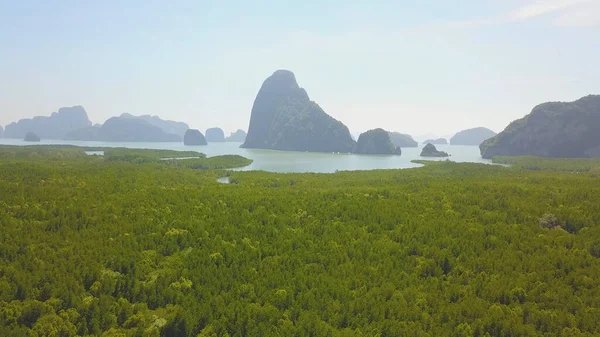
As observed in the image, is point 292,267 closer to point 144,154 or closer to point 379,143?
point 144,154

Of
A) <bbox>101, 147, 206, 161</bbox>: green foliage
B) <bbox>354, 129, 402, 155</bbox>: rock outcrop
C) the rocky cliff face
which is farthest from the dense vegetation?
<bbox>354, 129, 402, 155</bbox>: rock outcrop

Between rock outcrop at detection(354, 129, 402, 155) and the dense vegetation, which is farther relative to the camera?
rock outcrop at detection(354, 129, 402, 155)

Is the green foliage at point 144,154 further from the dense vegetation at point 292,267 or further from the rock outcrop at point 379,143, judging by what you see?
the rock outcrop at point 379,143

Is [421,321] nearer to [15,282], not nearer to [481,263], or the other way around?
[481,263]

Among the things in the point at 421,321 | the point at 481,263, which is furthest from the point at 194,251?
the point at 481,263

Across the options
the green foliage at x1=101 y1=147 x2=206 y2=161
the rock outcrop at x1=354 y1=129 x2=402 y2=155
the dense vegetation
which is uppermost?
the rock outcrop at x1=354 y1=129 x2=402 y2=155

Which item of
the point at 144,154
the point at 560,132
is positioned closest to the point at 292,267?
the point at 144,154

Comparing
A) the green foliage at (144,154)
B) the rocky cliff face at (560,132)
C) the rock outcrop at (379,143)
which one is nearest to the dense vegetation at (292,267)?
the green foliage at (144,154)

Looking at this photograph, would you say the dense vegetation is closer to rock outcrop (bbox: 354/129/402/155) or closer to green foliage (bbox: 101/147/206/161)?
green foliage (bbox: 101/147/206/161)
